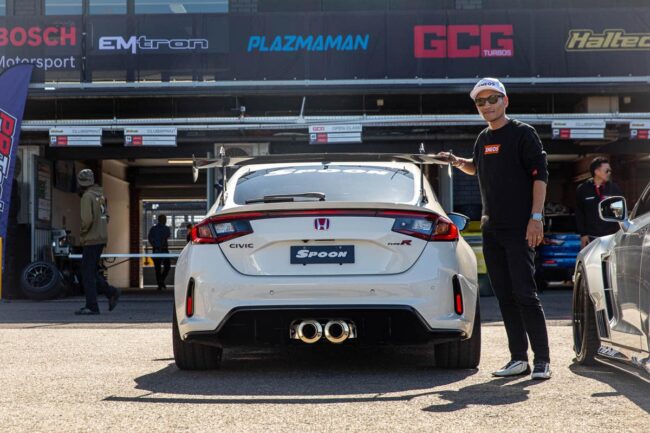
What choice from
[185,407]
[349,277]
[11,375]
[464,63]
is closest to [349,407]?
[185,407]

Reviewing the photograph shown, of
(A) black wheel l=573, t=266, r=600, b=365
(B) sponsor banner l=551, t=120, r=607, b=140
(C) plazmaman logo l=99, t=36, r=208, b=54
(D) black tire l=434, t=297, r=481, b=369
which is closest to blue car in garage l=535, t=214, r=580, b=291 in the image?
(B) sponsor banner l=551, t=120, r=607, b=140

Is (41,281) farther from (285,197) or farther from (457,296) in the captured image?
(457,296)

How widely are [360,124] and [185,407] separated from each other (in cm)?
1356

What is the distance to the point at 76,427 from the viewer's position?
14.4 feet

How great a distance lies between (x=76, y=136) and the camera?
60.2 feet

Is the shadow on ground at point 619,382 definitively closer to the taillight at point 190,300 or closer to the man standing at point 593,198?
the taillight at point 190,300

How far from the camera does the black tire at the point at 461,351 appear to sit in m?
6.36

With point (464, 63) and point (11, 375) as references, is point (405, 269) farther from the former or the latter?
point (464, 63)

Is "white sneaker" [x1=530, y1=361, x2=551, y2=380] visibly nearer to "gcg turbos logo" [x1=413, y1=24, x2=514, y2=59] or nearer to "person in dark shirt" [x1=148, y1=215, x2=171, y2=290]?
"gcg turbos logo" [x1=413, y1=24, x2=514, y2=59]

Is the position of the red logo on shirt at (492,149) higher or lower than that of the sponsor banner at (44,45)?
lower

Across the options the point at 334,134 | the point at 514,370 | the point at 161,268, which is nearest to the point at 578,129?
the point at 334,134

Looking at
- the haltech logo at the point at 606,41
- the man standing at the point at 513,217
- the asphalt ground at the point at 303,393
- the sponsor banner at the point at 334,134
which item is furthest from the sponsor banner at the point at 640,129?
the man standing at the point at 513,217

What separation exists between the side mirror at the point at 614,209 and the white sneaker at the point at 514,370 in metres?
0.99

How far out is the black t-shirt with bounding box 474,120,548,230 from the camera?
616 cm
